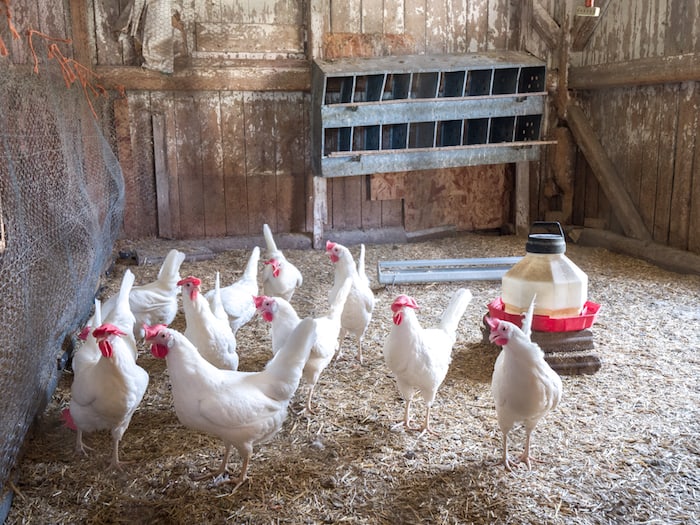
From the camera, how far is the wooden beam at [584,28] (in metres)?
6.77

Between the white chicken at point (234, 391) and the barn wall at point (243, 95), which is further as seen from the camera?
the barn wall at point (243, 95)

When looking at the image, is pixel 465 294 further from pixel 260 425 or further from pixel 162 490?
pixel 162 490

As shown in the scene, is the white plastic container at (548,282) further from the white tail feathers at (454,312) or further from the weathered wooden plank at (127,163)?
the weathered wooden plank at (127,163)

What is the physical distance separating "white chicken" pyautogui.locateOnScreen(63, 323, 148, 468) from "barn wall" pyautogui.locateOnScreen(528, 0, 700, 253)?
5192mm

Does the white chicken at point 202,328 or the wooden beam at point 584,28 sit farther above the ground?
the wooden beam at point 584,28

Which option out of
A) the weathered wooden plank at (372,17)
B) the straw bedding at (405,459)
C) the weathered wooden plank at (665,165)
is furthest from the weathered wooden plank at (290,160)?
the weathered wooden plank at (665,165)

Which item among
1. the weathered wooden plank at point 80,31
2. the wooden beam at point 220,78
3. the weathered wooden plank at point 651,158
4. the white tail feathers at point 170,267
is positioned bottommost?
the white tail feathers at point 170,267

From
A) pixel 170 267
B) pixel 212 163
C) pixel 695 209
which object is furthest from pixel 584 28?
pixel 170 267

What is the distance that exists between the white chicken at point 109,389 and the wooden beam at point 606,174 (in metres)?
5.41

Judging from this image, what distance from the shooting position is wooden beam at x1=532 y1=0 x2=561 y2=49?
715 centimetres

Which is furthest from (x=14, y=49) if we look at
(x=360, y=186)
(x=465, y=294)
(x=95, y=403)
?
(x=360, y=186)

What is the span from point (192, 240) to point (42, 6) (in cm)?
287

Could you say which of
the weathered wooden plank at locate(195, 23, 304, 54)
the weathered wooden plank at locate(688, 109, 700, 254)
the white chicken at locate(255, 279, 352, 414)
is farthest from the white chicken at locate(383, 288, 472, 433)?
the weathered wooden plank at locate(195, 23, 304, 54)

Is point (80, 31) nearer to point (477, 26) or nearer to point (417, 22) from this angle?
point (417, 22)
